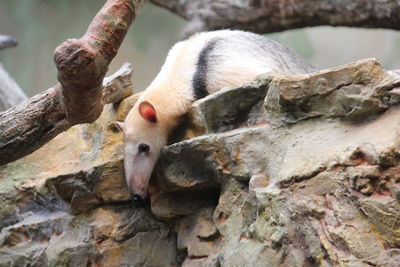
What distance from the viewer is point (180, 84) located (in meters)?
4.63

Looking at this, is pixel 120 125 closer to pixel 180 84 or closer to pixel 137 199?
pixel 180 84

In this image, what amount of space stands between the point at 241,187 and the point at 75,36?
23.0 feet

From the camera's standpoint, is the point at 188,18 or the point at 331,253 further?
the point at 188,18

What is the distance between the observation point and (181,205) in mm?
4203

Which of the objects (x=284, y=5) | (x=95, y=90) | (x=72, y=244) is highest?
(x=95, y=90)

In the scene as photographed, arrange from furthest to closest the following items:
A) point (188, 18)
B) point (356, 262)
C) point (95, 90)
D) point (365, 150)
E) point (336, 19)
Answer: point (188, 18) → point (336, 19) → point (95, 90) → point (365, 150) → point (356, 262)

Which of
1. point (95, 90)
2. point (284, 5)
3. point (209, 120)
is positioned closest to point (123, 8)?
point (95, 90)

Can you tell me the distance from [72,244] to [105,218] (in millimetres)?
282

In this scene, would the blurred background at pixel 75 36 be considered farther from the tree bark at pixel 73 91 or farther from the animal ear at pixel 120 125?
the tree bark at pixel 73 91

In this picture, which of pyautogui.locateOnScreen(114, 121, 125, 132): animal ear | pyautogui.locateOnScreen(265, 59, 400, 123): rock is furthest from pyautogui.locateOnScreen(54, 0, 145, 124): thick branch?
pyautogui.locateOnScreen(114, 121, 125, 132): animal ear

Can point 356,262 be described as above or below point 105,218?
above

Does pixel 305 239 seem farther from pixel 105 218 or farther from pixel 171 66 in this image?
pixel 171 66

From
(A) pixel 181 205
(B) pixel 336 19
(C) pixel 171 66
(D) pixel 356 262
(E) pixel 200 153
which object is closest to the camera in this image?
(D) pixel 356 262

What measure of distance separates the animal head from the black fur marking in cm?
36
